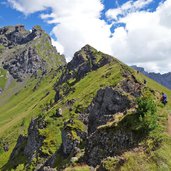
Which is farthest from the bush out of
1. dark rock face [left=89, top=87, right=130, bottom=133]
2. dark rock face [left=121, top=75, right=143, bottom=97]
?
dark rock face [left=121, top=75, right=143, bottom=97]

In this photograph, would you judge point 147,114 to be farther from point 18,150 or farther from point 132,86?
point 18,150

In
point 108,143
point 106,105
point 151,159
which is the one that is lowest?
point 151,159

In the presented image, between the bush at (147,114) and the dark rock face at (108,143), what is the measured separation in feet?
5.62

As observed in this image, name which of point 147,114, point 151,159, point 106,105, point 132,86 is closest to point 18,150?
point 132,86

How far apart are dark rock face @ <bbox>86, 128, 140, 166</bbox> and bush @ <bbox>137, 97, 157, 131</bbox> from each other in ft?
5.62

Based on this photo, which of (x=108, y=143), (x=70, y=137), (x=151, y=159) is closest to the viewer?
(x=151, y=159)

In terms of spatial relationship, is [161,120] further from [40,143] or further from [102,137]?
[40,143]

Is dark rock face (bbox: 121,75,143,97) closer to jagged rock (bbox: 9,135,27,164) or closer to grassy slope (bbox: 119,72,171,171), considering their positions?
grassy slope (bbox: 119,72,171,171)

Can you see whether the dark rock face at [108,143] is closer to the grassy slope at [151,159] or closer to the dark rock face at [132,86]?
the grassy slope at [151,159]

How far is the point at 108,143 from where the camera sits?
38219 mm

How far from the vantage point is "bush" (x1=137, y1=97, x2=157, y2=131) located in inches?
1379

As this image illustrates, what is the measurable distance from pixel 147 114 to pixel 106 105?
24.9 meters

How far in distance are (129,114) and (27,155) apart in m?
69.5

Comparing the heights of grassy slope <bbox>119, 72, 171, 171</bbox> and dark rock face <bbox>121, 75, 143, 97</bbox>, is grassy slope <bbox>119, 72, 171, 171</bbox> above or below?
below
